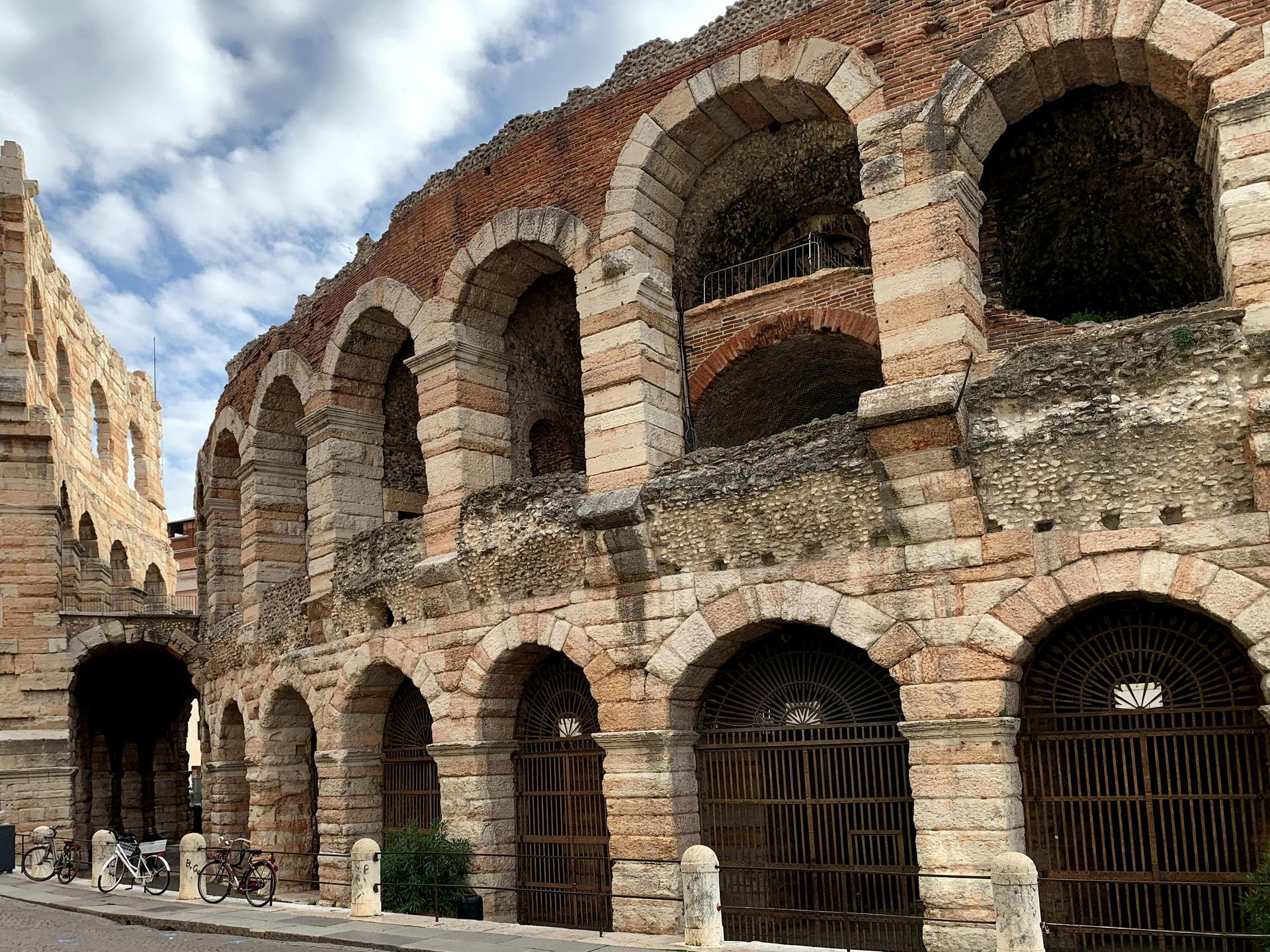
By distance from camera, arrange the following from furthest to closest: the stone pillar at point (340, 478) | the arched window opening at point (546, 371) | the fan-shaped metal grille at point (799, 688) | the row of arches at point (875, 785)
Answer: the stone pillar at point (340, 478) < the arched window opening at point (546, 371) < the fan-shaped metal grille at point (799, 688) < the row of arches at point (875, 785)

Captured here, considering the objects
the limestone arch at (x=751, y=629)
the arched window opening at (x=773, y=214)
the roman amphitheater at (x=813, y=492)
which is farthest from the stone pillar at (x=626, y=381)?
the limestone arch at (x=751, y=629)

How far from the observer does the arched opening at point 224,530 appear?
19.0 metres

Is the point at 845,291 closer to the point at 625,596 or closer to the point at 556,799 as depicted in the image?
the point at 625,596

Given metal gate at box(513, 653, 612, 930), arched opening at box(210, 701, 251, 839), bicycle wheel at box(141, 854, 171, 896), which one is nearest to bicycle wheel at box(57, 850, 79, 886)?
bicycle wheel at box(141, 854, 171, 896)

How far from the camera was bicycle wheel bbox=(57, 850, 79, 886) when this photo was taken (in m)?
15.2

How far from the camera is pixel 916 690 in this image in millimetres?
9227

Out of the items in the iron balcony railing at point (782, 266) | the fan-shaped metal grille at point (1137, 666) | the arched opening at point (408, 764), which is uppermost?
the iron balcony railing at point (782, 266)

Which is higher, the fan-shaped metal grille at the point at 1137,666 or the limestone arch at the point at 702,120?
the limestone arch at the point at 702,120

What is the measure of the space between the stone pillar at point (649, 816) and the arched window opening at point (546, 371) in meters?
4.26

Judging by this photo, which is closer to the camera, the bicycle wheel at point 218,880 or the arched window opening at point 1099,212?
the arched window opening at point 1099,212

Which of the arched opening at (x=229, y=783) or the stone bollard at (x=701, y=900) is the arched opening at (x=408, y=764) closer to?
the arched opening at (x=229, y=783)

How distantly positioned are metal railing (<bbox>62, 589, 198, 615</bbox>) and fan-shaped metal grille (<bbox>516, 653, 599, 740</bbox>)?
10.4 metres

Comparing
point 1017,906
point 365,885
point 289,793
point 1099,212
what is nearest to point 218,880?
point 289,793

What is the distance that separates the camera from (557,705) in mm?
12234
